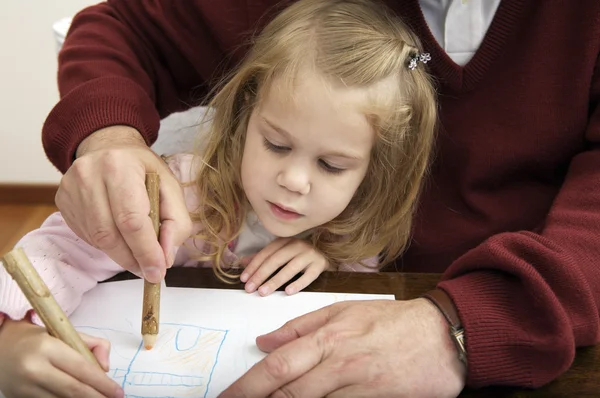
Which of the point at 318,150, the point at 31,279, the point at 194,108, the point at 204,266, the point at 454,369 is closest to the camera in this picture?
the point at 31,279

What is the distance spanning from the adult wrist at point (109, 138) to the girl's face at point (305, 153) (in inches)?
5.9

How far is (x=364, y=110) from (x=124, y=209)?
12.3 inches

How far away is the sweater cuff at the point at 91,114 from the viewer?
2.70ft

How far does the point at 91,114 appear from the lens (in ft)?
2.72

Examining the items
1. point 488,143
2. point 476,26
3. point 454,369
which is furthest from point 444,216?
point 454,369

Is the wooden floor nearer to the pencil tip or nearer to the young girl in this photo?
the young girl

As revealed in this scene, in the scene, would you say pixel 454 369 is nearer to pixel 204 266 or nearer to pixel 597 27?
pixel 204 266

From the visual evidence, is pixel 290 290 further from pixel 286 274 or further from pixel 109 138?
pixel 109 138

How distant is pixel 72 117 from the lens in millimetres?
845

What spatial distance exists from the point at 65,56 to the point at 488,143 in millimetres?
684

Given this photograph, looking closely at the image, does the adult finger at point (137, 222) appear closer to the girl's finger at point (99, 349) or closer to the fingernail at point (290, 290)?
the girl's finger at point (99, 349)

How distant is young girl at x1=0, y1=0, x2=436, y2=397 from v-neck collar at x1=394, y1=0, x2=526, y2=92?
50 millimetres

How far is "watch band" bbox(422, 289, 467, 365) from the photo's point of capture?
637 millimetres

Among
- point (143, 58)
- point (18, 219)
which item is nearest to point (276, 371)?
point (143, 58)
